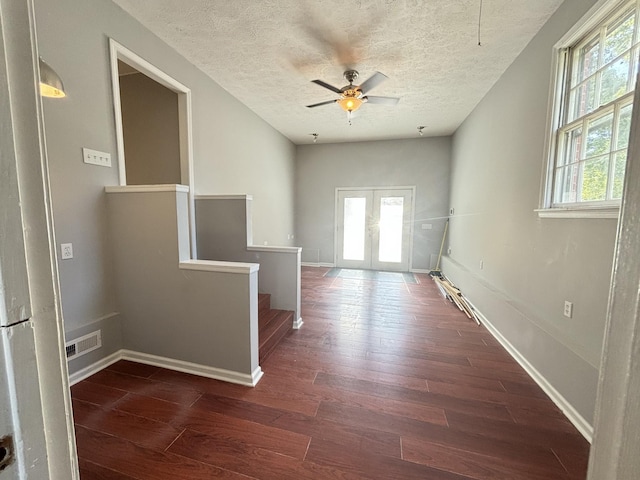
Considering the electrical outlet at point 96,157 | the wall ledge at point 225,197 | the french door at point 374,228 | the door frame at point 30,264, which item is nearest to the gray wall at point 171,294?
the electrical outlet at point 96,157

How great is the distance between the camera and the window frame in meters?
1.72

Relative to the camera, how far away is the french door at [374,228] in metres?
5.93

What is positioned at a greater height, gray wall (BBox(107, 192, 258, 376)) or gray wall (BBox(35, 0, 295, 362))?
gray wall (BBox(35, 0, 295, 362))

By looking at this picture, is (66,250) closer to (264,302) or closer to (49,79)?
(49,79)

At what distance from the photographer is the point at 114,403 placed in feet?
5.78

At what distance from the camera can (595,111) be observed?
5.79 feet

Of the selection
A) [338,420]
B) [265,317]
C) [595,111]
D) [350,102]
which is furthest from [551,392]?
[350,102]

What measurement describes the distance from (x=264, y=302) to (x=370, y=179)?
13.5ft

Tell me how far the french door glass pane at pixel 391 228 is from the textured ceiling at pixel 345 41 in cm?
237

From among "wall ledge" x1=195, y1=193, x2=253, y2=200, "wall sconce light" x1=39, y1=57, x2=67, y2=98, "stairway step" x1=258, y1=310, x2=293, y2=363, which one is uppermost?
"wall sconce light" x1=39, y1=57, x2=67, y2=98

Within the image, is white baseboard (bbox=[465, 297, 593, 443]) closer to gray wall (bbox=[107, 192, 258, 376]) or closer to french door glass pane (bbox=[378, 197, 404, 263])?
gray wall (bbox=[107, 192, 258, 376])

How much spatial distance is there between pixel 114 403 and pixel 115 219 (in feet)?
4.59

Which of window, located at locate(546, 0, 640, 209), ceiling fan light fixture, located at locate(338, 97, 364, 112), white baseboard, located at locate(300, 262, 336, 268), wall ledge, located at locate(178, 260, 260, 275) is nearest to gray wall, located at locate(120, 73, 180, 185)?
wall ledge, located at locate(178, 260, 260, 275)

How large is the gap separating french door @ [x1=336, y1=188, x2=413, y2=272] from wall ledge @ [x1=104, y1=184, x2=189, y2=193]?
4475 mm
